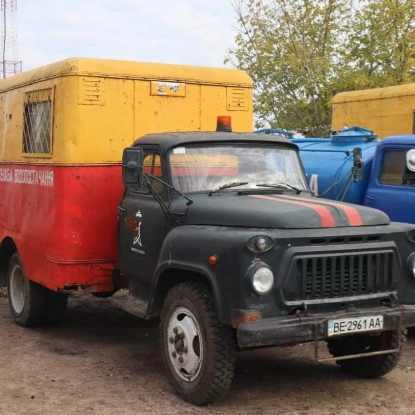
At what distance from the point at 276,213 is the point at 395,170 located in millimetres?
3238

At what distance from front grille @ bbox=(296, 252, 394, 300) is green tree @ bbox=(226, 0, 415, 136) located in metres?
12.8

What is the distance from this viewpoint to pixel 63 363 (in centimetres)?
707

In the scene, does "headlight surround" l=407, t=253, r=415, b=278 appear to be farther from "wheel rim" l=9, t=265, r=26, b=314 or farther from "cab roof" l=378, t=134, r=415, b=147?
"wheel rim" l=9, t=265, r=26, b=314

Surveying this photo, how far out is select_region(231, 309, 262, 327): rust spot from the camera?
17.5 ft

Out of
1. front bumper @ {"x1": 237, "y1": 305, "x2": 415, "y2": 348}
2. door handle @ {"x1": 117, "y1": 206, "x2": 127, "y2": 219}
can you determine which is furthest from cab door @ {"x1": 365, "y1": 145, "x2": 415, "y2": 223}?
door handle @ {"x1": 117, "y1": 206, "x2": 127, "y2": 219}

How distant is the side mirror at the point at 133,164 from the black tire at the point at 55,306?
2.55m

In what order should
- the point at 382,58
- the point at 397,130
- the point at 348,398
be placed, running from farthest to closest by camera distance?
the point at 382,58, the point at 397,130, the point at 348,398

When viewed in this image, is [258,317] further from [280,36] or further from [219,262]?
[280,36]

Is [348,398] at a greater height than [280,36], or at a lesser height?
lesser

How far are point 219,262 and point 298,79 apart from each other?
552 inches

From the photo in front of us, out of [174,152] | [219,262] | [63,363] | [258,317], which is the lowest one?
[63,363]

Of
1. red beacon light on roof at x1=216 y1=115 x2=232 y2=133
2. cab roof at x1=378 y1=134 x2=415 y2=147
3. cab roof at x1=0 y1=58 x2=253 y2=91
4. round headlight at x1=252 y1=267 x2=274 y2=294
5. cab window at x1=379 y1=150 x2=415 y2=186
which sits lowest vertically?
round headlight at x1=252 y1=267 x2=274 y2=294

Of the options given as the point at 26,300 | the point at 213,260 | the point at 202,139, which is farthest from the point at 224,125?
the point at 26,300

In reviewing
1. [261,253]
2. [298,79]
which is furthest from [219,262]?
[298,79]
